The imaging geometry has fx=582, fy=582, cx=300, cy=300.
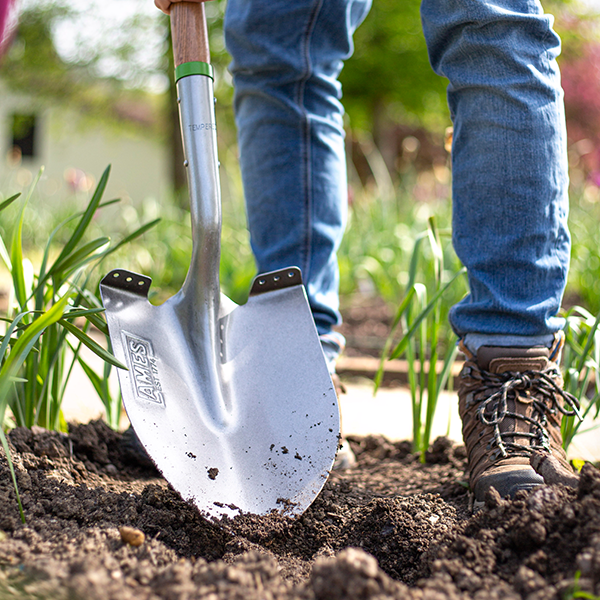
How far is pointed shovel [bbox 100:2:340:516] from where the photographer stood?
2.73 feet

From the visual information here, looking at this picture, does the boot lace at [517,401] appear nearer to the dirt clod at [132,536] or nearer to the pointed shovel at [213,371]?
the pointed shovel at [213,371]

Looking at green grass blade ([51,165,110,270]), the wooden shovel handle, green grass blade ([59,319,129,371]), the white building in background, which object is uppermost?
the white building in background

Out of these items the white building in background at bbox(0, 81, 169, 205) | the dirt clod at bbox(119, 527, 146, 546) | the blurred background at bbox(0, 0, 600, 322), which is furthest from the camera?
the white building in background at bbox(0, 81, 169, 205)

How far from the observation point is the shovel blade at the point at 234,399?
2.71 ft

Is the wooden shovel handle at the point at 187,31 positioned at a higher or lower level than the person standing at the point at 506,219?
higher

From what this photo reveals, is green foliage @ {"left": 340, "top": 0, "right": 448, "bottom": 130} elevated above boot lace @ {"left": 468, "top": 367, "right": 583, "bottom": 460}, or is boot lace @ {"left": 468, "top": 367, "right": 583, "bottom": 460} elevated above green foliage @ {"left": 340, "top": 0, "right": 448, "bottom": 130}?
green foliage @ {"left": 340, "top": 0, "right": 448, "bottom": 130}

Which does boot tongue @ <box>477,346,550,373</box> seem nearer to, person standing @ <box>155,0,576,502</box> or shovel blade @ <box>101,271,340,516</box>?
person standing @ <box>155,0,576,502</box>

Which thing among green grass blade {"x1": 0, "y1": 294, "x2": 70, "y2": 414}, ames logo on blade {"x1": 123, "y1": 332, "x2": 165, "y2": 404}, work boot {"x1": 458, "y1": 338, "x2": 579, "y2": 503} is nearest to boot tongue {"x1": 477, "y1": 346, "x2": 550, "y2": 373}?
work boot {"x1": 458, "y1": 338, "x2": 579, "y2": 503}

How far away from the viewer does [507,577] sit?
1.98ft

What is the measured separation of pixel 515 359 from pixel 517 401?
0.07 meters

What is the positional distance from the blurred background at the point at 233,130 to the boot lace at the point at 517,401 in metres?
0.54

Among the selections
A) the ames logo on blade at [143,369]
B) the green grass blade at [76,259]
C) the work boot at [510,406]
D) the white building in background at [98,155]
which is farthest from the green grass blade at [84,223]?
the white building in background at [98,155]

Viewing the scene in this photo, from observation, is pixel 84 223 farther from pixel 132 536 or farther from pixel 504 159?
pixel 504 159

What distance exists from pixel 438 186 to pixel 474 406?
376 cm
